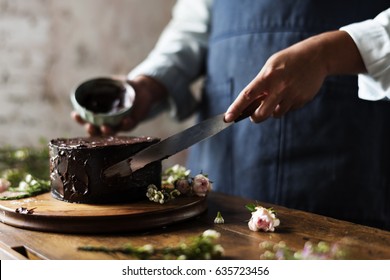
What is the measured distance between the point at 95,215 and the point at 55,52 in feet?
4.32

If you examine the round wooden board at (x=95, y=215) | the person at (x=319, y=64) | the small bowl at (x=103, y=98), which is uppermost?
the person at (x=319, y=64)

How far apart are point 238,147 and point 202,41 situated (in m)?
0.41

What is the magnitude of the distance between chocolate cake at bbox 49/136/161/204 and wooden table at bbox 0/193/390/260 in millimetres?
103

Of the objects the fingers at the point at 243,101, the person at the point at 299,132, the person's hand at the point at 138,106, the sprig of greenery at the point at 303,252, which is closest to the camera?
the sprig of greenery at the point at 303,252

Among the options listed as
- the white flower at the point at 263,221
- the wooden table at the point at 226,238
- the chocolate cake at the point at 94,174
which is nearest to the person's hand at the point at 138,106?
the chocolate cake at the point at 94,174

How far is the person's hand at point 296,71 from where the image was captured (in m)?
1.05

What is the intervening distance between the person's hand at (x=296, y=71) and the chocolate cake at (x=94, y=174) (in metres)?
0.21

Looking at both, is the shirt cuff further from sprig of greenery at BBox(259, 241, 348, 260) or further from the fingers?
sprig of greenery at BBox(259, 241, 348, 260)

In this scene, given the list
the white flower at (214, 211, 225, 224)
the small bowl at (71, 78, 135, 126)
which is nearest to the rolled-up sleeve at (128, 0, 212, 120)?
the small bowl at (71, 78, 135, 126)

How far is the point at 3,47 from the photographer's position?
1.96 metres

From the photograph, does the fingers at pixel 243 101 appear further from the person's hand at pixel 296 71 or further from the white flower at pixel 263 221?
the white flower at pixel 263 221

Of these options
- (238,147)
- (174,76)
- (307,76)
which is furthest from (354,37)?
(174,76)

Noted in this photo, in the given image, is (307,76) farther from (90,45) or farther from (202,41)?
(90,45)

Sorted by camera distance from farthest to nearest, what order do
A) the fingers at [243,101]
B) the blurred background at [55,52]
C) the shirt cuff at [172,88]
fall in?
1. the blurred background at [55,52]
2. the shirt cuff at [172,88]
3. the fingers at [243,101]
